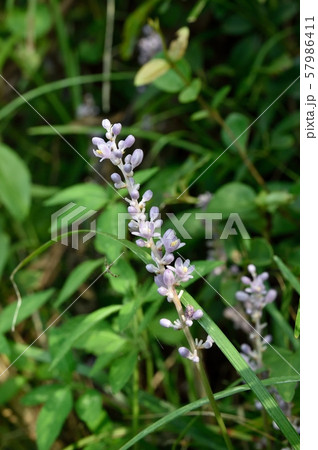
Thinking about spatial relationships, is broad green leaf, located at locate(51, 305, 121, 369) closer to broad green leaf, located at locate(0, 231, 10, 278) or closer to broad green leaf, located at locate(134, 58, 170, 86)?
broad green leaf, located at locate(134, 58, 170, 86)

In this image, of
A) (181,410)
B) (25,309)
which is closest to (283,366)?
(181,410)

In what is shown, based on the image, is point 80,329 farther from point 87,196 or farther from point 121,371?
point 87,196

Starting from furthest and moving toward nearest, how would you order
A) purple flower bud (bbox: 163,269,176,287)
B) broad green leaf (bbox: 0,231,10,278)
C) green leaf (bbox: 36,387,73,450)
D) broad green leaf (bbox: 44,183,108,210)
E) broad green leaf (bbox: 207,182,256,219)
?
broad green leaf (bbox: 0,231,10,278) → broad green leaf (bbox: 207,182,256,219) → broad green leaf (bbox: 44,183,108,210) → green leaf (bbox: 36,387,73,450) → purple flower bud (bbox: 163,269,176,287)

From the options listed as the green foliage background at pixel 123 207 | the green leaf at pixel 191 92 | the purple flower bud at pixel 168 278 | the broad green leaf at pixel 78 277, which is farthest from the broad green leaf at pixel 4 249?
the purple flower bud at pixel 168 278

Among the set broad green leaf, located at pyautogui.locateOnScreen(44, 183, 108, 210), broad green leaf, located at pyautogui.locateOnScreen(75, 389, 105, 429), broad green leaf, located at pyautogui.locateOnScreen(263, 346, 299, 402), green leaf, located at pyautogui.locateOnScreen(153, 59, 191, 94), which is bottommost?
broad green leaf, located at pyautogui.locateOnScreen(75, 389, 105, 429)

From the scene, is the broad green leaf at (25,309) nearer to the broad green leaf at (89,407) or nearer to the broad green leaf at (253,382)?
the broad green leaf at (89,407)

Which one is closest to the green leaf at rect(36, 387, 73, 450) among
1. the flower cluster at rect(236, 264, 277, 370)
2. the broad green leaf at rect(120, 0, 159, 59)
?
the flower cluster at rect(236, 264, 277, 370)

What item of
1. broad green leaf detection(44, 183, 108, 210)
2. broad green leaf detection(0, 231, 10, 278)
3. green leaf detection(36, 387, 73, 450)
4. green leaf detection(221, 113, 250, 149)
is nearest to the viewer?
green leaf detection(36, 387, 73, 450)
